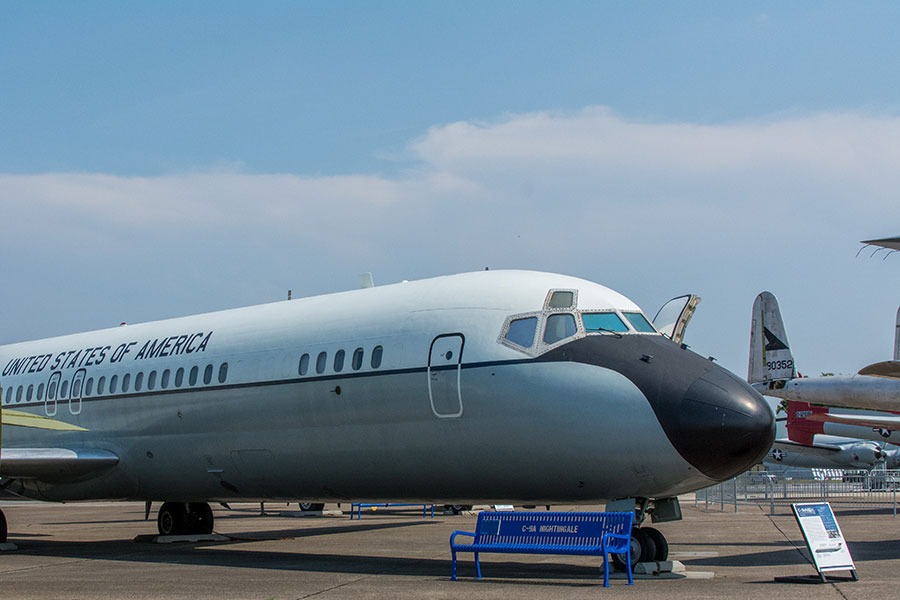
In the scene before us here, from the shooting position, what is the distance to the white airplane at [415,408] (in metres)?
12.2

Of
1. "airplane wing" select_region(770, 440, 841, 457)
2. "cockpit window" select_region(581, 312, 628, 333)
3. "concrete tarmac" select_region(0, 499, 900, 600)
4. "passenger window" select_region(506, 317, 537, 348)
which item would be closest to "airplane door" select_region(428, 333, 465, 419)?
"passenger window" select_region(506, 317, 537, 348)

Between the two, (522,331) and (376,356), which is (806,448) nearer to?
(376,356)

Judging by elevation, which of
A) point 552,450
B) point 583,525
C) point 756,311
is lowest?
point 583,525

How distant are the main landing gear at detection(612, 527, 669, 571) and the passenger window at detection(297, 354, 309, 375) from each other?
5345 mm

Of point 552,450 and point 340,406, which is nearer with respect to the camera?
point 552,450

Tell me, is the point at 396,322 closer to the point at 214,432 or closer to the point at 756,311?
the point at 214,432

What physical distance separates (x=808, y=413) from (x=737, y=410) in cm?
4762

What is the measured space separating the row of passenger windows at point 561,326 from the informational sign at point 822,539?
119 inches

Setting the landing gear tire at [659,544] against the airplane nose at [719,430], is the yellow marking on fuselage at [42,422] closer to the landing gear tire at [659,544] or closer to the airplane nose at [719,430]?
the landing gear tire at [659,544]

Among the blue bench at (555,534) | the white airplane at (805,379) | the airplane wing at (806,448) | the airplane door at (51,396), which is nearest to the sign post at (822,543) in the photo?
the blue bench at (555,534)

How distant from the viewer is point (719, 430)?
1171 centimetres

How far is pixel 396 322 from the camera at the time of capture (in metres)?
14.6

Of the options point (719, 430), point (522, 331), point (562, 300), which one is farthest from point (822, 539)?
point (522, 331)

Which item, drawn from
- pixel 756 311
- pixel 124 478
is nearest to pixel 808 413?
pixel 756 311
